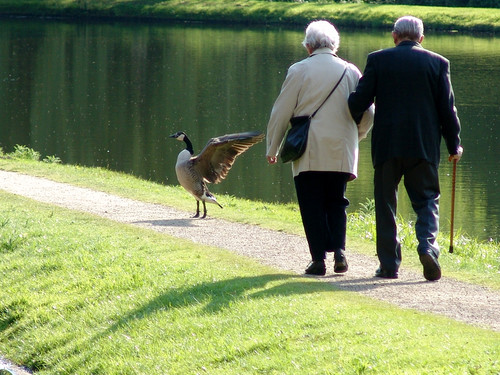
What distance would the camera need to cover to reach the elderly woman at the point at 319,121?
734cm

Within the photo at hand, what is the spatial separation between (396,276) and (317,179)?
1197 millimetres

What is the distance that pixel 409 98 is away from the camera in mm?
7156

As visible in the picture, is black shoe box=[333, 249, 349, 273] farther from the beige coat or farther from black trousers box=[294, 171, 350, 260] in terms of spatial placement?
the beige coat

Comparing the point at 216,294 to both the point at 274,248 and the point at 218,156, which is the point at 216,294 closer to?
the point at 274,248

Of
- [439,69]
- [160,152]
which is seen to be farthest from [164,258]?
[160,152]

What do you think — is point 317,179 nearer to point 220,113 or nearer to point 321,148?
point 321,148

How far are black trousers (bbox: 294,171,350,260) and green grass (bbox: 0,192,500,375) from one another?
0.44 meters

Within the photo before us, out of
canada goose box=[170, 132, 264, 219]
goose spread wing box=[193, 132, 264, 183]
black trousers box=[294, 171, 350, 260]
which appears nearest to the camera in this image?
black trousers box=[294, 171, 350, 260]

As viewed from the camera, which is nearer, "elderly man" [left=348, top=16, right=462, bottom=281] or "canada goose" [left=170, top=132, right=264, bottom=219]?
"elderly man" [left=348, top=16, right=462, bottom=281]

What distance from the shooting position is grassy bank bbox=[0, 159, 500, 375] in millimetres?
5590

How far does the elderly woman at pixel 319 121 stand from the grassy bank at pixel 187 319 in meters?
0.80

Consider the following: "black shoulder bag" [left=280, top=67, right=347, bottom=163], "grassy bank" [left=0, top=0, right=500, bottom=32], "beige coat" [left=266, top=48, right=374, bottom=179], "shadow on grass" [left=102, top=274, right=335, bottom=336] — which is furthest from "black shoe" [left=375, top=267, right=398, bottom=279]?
"grassy bank" [left=0, top=0, right=500, bottom=32]

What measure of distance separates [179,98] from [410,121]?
25.2 metres

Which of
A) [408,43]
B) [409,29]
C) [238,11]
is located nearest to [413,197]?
[408,43]
